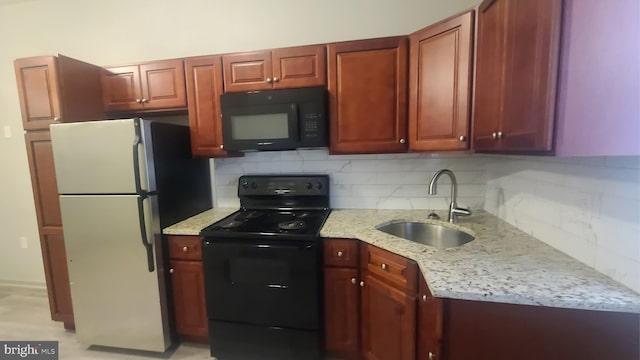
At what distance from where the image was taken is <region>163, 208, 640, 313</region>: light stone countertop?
0.92 m

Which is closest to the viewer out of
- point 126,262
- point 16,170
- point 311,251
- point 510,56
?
point 510,56

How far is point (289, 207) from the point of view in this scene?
235 cm

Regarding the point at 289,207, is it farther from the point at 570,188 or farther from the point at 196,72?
the point at 570,188

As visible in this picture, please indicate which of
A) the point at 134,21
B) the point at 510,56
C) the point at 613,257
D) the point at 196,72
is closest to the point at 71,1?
the point at 134,21

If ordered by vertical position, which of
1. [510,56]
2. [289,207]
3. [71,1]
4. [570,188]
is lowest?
[289,207]

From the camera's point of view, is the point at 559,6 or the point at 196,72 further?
the point at 196,72

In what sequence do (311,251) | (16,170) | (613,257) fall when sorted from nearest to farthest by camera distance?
(613,257) → (311,251) → (16,170)

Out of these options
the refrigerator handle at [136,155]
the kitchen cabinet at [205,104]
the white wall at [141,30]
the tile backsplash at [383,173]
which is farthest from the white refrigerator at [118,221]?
the white wall at [141,30]

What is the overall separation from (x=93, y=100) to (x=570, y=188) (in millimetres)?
3084

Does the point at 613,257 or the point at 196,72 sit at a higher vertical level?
the point at 196,72

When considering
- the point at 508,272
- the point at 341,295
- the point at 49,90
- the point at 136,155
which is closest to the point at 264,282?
the point at 341,295

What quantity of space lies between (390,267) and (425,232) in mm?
621

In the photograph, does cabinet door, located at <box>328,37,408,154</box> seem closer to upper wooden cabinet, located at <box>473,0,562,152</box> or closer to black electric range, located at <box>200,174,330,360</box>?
upper wooden cabinet, located at <box>473,0,562,152</box>

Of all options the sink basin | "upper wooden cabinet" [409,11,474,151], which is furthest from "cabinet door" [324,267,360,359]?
"upper wooden cabinet" [409,11,474,151]
